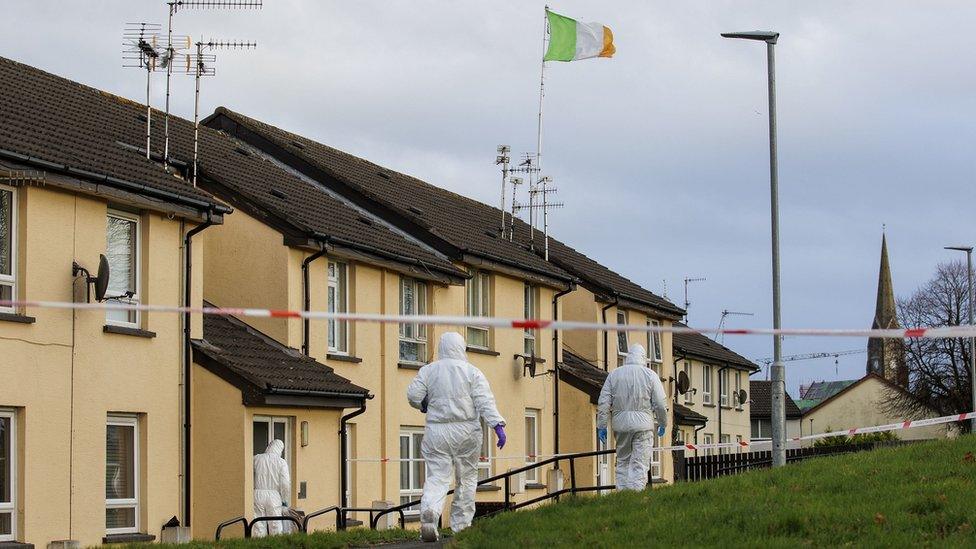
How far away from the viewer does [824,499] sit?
13.4m

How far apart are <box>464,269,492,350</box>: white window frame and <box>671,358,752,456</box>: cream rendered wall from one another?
61.3 ft

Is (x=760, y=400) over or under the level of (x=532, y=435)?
over

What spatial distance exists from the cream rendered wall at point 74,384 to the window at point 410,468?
7.10 metres

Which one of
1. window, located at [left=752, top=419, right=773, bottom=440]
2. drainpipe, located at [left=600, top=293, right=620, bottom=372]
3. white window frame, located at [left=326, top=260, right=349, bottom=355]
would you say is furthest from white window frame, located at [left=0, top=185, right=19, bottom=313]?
window, located at [left=752, top=419, right=773, bottom=440]

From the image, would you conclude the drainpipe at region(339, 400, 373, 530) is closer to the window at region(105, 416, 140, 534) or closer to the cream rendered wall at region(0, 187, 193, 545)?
the cream rendered wall at region(0, 187, 193, 545)

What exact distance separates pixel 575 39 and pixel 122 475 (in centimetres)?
1736

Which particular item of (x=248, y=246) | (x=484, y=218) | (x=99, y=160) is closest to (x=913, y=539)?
(x=99, y=160)

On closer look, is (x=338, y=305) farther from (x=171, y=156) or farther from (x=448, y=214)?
(x=448, y=214)

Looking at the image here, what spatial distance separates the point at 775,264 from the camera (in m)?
21.9

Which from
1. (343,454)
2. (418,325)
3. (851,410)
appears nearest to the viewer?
(343,454)

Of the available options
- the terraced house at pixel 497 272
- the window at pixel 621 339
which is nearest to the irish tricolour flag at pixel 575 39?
the terraced house at pixel 497 272

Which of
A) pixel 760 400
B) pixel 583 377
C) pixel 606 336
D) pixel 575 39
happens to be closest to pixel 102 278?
pixel 575 39

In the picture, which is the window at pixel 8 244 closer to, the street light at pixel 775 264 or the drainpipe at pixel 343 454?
the drainpipe at pixel 343 454

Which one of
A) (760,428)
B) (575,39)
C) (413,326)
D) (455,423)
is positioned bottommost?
(760,428)
